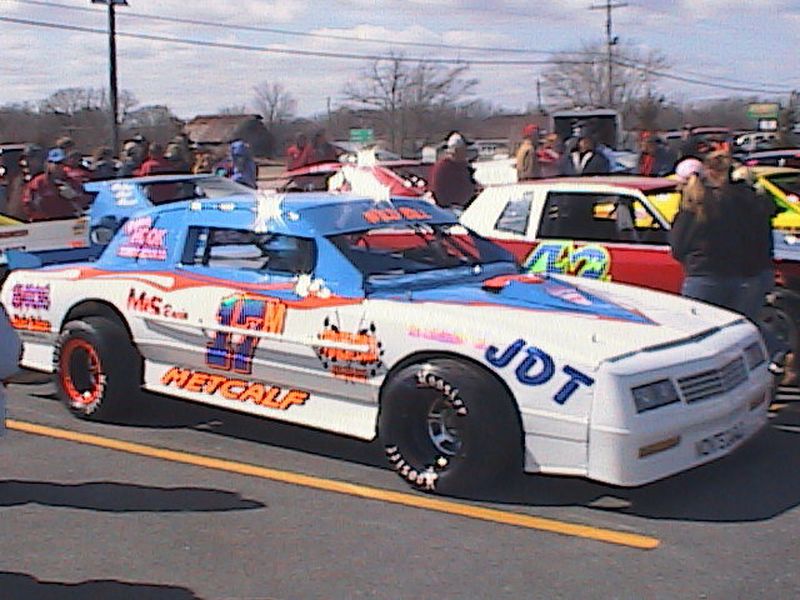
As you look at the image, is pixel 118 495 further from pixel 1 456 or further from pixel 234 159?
pixel 234 159

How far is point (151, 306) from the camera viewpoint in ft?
24.2

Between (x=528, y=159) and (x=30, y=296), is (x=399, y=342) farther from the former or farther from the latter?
(x=528, y=159)

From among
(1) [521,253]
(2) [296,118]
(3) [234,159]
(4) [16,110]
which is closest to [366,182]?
(1) [521,253]

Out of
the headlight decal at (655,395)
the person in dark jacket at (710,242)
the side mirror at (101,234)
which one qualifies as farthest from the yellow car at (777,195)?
the side mirror at (101,234)

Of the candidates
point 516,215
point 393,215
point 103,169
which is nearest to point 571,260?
point 516,215

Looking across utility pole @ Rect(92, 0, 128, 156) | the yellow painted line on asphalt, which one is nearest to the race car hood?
the yellow painted line on asphalt

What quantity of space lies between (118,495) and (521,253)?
393 centimetres

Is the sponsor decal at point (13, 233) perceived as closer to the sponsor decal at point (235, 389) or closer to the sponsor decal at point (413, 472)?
the sponsor decal at point (235, 389)

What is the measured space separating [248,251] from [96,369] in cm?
132

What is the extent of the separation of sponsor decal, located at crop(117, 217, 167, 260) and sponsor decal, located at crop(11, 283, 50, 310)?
630 millimetres

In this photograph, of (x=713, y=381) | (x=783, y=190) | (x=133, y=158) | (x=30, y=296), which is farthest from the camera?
(x=133, y=158)

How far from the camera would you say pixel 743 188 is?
7754 millimetres

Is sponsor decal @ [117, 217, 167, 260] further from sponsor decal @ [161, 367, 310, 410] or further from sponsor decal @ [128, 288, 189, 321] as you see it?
sponsor decal @ [161, 367, 310, 410]

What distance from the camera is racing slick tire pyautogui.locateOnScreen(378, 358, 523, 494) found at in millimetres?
5898
